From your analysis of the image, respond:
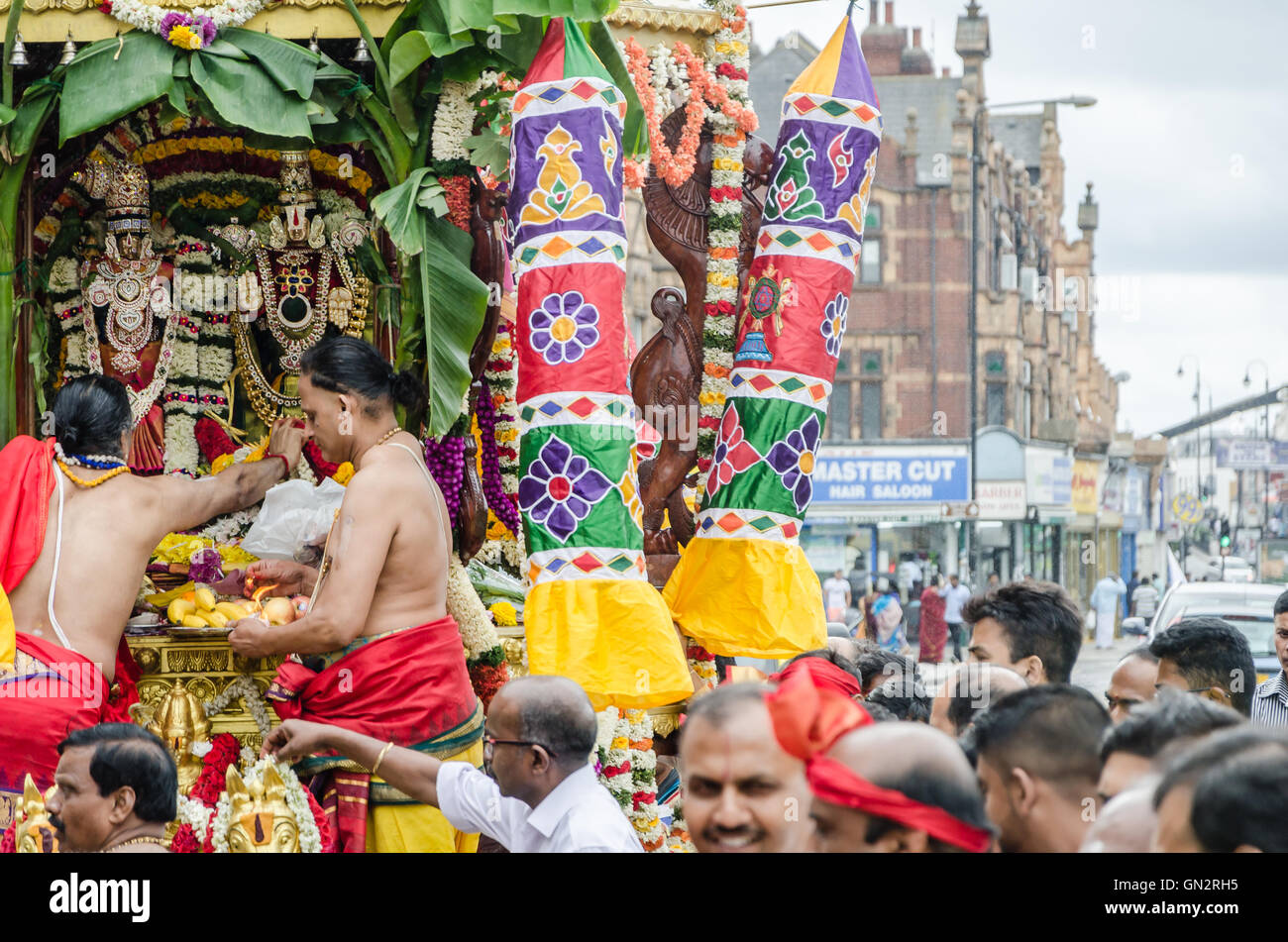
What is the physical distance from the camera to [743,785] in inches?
104

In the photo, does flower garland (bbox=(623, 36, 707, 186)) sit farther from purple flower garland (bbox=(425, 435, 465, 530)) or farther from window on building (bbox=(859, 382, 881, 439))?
window on building (bbox=(859, 382, 881, 439))

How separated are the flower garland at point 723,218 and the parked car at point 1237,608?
5701 mm

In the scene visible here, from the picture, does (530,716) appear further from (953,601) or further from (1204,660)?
(953,601)

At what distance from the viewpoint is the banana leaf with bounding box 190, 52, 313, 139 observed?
529 centimetres

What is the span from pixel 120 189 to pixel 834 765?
16.6 feet

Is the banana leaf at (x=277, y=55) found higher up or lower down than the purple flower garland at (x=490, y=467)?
higher up

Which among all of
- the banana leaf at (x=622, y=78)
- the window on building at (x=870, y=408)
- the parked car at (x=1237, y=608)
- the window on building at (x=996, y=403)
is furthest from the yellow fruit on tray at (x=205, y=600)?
the window on building at (x=996, y=403)

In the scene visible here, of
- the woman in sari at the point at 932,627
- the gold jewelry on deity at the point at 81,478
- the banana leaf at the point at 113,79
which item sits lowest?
the woman in sari at the point at 932,627

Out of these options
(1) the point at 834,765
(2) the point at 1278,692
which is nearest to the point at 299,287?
(2) the point at 1278,692

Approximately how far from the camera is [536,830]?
3.34m

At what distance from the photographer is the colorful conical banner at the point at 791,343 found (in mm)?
6148

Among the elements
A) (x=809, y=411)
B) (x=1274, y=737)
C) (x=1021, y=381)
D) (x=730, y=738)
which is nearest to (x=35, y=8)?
(x=809, y=411)

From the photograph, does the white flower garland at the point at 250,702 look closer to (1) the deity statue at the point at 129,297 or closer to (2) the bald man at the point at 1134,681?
(1) the deity statue at the point at 129,297

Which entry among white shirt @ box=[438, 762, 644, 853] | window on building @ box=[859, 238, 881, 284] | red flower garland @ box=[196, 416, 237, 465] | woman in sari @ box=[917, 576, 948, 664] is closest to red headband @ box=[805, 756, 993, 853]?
white shirt @ box=[438, 762, 644, 853]
